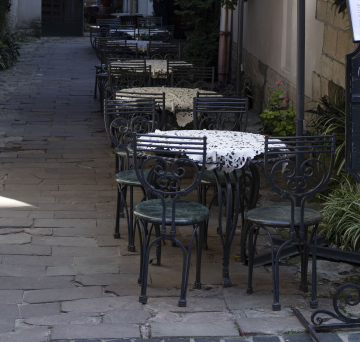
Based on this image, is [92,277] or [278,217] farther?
[92,277]

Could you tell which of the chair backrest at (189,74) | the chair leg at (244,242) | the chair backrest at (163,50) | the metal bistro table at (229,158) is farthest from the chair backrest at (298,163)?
the chair backrest at (163,50)

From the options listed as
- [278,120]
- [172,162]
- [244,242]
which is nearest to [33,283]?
[172,162]

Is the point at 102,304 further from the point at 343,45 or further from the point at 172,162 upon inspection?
the point at 343,45

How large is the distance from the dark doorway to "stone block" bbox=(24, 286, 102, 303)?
19669 millimetres

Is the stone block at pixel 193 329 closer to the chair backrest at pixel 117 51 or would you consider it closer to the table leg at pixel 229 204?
the table leg at pixel 229 204

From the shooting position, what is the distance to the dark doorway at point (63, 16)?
22.6 meters

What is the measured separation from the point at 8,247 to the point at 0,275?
52 centimetres

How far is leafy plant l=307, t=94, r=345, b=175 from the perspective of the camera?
570cm

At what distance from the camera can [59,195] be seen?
5.99 meters

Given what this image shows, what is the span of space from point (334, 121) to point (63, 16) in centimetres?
1823

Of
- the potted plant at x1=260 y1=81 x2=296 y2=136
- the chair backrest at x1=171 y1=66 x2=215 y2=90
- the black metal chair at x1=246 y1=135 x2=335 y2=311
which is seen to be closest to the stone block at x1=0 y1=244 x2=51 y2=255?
the black metal chair at x1=246 y1=135 x2=335 y2=311

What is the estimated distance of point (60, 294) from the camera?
3.90 meters

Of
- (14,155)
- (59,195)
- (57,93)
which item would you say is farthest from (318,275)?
(57,93)

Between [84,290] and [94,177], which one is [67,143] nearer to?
[94,177]
